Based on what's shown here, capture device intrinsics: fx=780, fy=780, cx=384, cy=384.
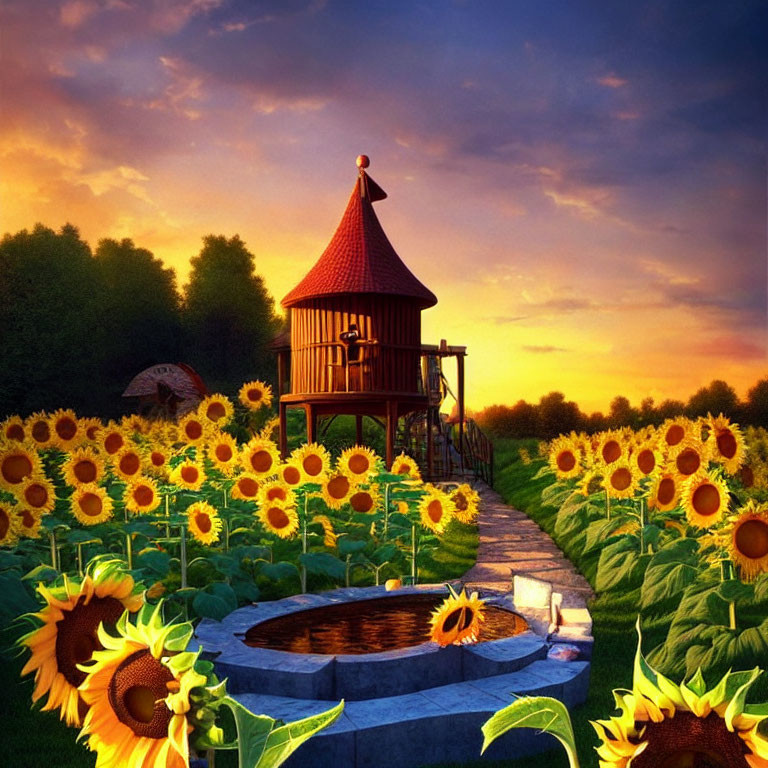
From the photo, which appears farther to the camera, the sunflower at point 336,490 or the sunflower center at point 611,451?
the sunflower center at point 611,451

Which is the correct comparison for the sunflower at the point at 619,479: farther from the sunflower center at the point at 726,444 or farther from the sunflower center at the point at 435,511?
the sunflower center at the point at 435,511

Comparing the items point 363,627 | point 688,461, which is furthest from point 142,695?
point 688,461

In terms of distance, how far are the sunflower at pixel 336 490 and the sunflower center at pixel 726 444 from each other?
3.59 metres

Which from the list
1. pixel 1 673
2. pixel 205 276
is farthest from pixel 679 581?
pixel 205 276

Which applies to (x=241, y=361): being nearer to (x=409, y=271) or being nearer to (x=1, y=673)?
(x=409, y=271)

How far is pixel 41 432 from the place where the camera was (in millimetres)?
8977

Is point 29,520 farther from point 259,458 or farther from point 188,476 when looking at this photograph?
point 259,458

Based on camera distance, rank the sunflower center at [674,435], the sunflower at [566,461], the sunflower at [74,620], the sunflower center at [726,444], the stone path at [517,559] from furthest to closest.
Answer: the sunflower at [566,461]
the stone path at [517,559]
the sunflower center at [674,435]
the sunflower center at [726,444]
the sunflower at [74,620]

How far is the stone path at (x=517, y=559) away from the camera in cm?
926

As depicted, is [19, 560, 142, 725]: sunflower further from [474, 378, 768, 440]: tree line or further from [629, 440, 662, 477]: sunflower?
[474, 378, 768, 440]: tree line

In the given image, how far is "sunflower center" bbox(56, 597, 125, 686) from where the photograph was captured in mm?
1979

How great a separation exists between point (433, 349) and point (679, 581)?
16.4 m

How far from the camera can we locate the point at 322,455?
8094 millimetres

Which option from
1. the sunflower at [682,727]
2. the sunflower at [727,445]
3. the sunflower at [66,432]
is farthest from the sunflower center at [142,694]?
the sunflower at [66,432]
